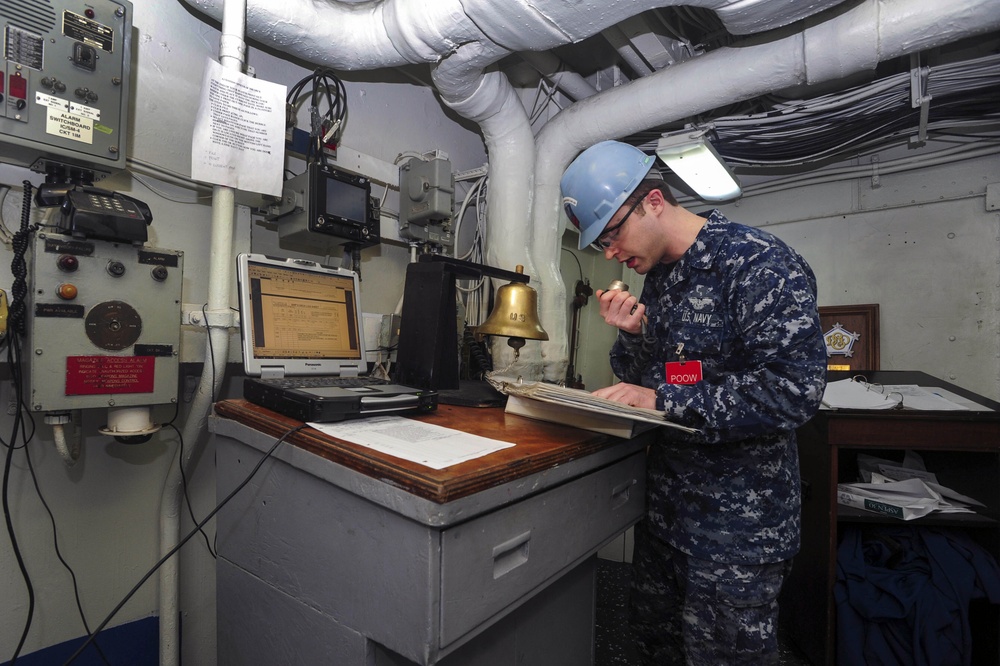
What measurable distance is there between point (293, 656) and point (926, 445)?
1.86 metres

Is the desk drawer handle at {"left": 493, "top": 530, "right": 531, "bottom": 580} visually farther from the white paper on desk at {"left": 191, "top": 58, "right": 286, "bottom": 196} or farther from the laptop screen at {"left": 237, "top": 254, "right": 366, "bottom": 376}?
the white paper on desk at {"left": 191, "top": 58, "right": 286, "bottom": 196}

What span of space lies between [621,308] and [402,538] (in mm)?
690

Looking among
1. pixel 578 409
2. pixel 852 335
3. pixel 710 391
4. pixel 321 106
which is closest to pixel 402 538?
pixel 578 409

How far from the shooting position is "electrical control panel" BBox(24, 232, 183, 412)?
0.94 m

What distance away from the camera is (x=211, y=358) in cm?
121

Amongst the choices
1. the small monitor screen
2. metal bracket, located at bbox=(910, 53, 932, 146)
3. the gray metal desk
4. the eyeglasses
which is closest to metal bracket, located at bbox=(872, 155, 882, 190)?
metal bracket, located at bbox=(910, 53, 932, 146)

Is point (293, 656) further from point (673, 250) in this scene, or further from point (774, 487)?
point (673, 250)

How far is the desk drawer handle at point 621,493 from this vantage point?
0.98 meters

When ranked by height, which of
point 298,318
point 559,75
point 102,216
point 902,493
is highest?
point 559,75

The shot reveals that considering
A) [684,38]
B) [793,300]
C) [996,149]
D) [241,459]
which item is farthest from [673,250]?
[996,149]

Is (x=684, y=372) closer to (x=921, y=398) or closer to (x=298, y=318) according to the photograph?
(x=298, y=318)

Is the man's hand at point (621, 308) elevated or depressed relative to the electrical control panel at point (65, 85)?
depressed

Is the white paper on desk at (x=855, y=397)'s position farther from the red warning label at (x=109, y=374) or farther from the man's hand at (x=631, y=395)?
the red warning label at (x=109, y=374)

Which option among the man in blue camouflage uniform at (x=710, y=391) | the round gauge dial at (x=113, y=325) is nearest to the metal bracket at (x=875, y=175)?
the man in blue camouflage uniform at (x=710, y=391)
